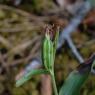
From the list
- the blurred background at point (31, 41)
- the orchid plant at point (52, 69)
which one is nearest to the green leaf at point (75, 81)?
the orchid plant at point (52, 69)

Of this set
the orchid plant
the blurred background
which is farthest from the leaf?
the blurred background

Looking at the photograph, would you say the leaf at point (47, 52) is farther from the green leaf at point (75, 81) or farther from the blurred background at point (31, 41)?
the blurred background at point (31, 41)

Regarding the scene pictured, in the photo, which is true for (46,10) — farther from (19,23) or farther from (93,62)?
(93,62)

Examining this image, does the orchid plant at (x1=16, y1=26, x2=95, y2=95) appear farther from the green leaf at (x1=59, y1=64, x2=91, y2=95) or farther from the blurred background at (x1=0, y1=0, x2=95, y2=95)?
the blurred background at (x1=0, y1=0, x2=95, y2=95)

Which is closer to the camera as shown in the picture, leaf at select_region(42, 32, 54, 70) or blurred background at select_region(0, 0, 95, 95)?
leaf at select_region(42, 32, 54, 70)

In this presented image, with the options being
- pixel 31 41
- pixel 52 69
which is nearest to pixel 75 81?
pixel 52 69

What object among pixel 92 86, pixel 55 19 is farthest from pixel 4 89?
pixel 55 19

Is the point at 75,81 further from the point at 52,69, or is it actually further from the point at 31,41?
the point at 31,41

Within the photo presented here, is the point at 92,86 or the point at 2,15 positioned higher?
the point at 2,15

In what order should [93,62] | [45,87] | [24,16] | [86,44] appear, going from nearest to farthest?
[93,62] < [45,87] < [86,44] < [24,16]
